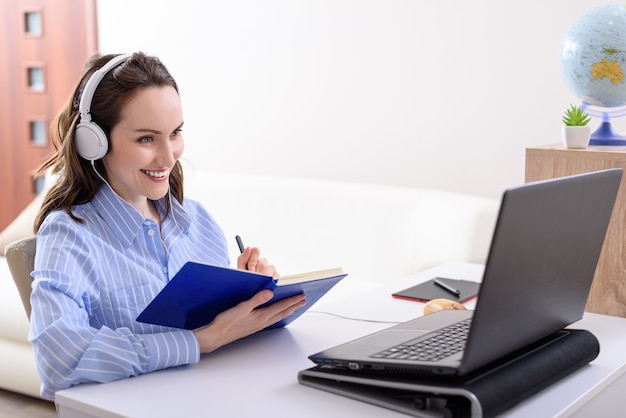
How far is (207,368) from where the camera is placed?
1.33 metres

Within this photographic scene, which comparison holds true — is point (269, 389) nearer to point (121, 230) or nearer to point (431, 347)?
point (431, 347)

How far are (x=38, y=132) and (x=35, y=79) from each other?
0.94ft

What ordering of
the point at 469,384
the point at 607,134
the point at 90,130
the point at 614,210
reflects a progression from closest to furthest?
the point at 469,384, the point at 90,130, the point at 614,210, the point at 607,134

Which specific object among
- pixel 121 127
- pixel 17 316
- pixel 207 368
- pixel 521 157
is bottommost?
pixel 17 316

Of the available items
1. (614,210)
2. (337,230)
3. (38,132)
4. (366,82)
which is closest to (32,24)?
(38,132)

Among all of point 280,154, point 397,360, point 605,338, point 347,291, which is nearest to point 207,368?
point 397,360

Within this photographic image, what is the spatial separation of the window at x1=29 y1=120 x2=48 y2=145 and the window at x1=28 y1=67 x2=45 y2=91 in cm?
18

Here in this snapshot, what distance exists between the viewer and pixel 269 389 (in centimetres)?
123

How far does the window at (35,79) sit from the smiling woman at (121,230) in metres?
3.00

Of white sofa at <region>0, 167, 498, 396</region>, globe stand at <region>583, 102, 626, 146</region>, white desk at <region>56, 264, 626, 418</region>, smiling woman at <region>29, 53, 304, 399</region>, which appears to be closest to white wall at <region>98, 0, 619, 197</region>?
white sofa at <region>0, 167, 498, 396</region>

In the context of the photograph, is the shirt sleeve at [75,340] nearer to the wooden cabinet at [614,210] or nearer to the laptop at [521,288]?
the laptop at [521,288]

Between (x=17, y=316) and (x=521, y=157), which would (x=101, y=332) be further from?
(x=521, y=157)

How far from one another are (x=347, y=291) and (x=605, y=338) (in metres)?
1.38

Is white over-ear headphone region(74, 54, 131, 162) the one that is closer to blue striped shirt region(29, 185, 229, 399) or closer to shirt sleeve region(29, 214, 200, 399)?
blue striped shirt region(29, 185, 229, 399)
